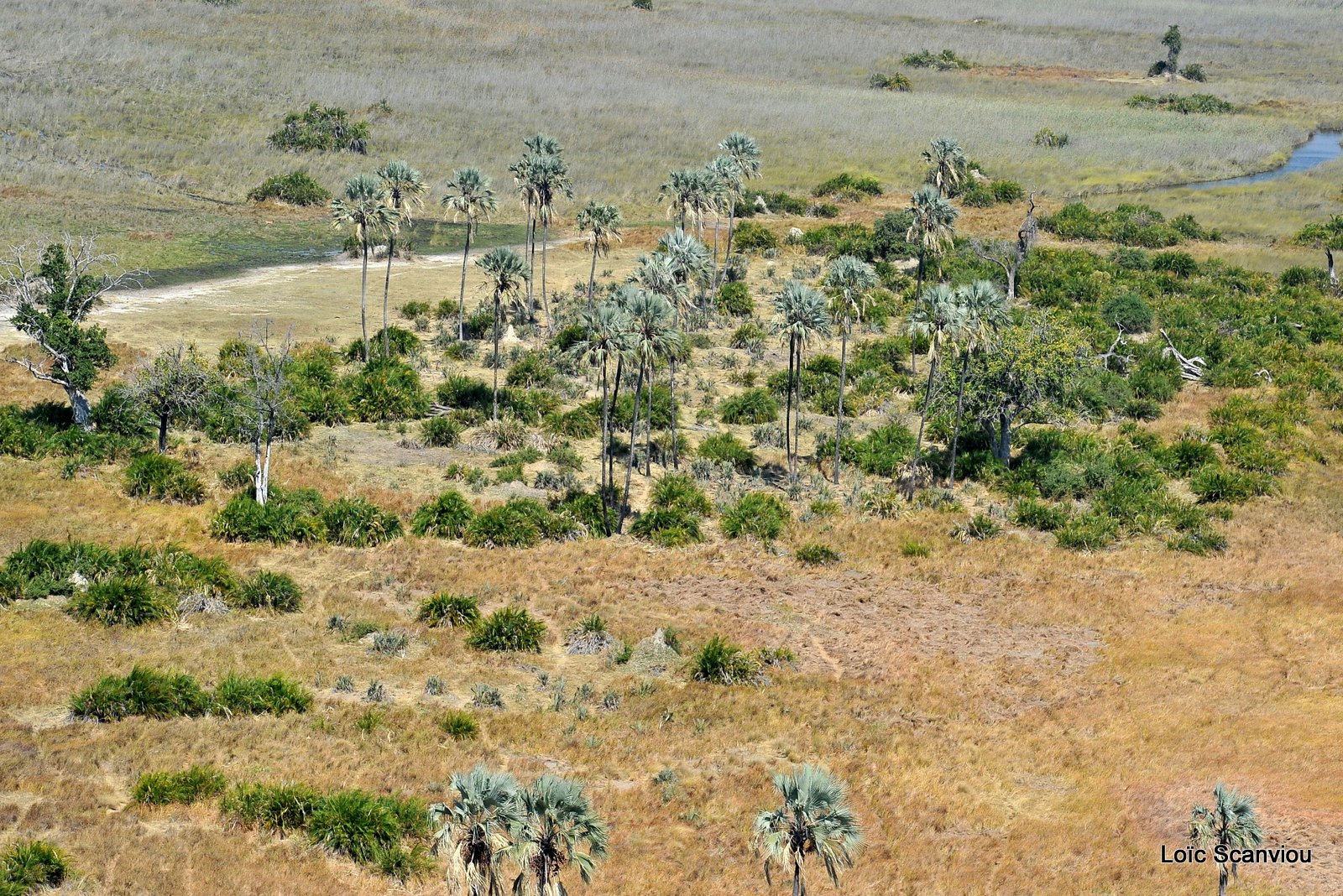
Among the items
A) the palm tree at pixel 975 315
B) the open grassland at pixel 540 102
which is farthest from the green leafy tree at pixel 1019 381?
the open grassland at pixel 540 102

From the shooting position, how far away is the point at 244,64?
118 meters

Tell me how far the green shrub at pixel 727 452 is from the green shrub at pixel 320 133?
2284 inches

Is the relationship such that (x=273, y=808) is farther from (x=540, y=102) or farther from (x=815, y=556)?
(x=540, y=102)

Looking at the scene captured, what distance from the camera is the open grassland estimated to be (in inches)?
3430

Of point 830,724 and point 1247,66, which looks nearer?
point 830,724

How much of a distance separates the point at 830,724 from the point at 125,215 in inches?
2566

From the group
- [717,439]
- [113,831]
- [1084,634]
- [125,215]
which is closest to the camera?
[113,831]

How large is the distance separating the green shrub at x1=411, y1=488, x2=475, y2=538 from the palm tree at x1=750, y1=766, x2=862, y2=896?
2304cm

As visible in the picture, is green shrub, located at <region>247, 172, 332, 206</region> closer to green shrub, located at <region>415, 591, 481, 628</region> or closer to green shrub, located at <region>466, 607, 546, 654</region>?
green shrub, located at <region>415, 591, 481, 628</region>

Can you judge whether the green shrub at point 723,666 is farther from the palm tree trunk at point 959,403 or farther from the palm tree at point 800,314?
the palm tree trunk at point 959,403

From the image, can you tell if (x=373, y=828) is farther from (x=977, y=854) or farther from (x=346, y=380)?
(x=346, y=380)

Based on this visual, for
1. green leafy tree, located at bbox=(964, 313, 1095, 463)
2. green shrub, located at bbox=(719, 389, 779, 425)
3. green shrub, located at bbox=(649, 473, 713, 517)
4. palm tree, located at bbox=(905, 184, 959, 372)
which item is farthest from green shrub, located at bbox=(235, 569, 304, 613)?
palm tree, located at bbox=(905, 184, 959, 372)

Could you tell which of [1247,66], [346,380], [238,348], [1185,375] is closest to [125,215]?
[238,348]

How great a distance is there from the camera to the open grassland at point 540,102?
8712cm
